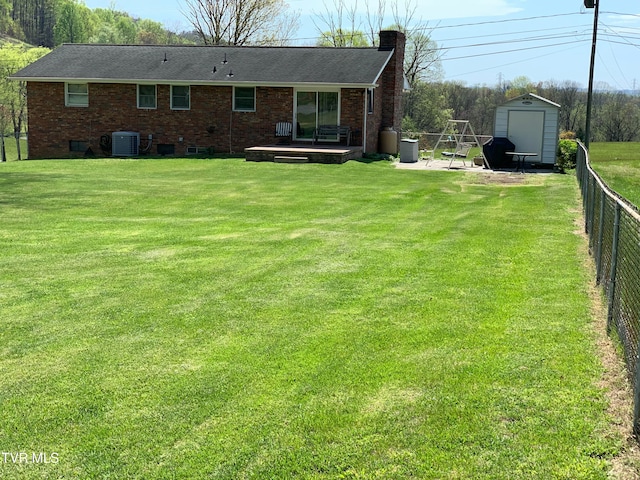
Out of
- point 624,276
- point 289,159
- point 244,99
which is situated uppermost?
point 244,99

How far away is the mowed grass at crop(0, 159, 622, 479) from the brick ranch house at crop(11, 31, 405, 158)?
50.4ft

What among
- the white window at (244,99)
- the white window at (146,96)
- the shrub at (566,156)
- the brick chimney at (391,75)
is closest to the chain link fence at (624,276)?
the shrub at (566,156)

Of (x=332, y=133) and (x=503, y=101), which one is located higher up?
(x=503, y=101)

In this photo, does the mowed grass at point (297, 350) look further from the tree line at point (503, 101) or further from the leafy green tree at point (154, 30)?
the leafy green tree at point (154, 30)

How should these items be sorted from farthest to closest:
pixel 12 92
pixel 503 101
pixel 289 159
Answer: pixel 12 92, pixel 503 101, pixel 289 159

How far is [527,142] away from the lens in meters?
25.0

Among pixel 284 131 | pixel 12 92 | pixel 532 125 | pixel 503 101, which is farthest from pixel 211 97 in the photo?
pixel 12 92

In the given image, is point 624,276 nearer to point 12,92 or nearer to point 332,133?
point 332,133

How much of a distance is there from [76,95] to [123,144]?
336 cm

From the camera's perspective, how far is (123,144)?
2783 cm

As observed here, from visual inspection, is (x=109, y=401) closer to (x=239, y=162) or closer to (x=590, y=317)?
(x=590, y=317)

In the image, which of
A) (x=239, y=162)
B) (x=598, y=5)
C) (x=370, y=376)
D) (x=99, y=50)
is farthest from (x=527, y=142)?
(x=370, y=376)

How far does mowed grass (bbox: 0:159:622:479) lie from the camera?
14.1ft

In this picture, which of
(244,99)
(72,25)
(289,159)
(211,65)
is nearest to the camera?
(289,159)
